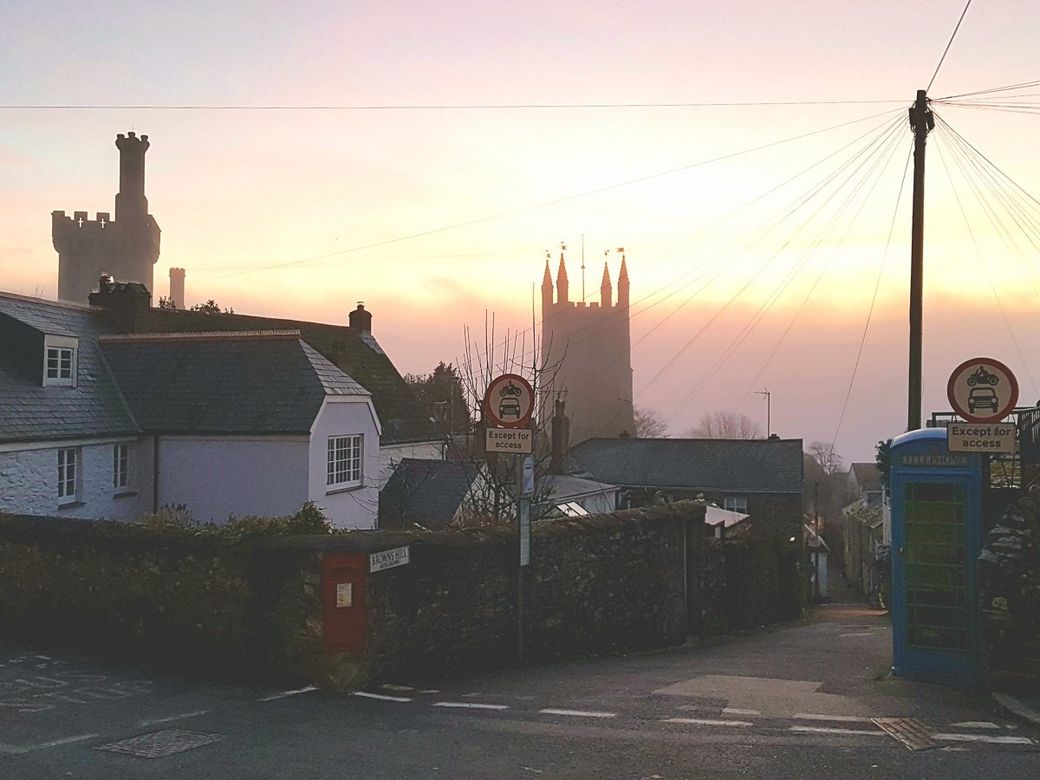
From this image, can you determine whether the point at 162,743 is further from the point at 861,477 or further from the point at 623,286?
the point at 623,286

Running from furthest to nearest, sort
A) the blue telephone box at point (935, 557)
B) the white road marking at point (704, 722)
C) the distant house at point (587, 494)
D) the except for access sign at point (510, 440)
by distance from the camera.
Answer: the distant house at point (587, 494), the except for access sign at point (510, 440), the blue telephone box at point (935, 557), the white road marking at point (704, 722)

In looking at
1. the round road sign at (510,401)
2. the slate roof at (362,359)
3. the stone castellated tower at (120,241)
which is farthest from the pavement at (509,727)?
the stone castellated tower at (120,241)

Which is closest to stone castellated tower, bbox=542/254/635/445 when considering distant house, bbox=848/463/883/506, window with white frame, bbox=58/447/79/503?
distant house, bbox=848/463/883/506

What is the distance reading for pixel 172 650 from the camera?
10.1 metres

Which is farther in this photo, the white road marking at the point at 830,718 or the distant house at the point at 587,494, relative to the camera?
the distant house at the point at 587,494

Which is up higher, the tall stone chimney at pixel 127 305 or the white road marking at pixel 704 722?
the tall stone chimney at pixel 127 305

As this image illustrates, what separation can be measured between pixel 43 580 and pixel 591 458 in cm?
4350

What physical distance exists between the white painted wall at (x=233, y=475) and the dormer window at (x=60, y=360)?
271 centimetres

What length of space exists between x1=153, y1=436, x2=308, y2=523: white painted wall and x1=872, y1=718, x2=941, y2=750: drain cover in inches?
638

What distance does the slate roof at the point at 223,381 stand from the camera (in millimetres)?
21797

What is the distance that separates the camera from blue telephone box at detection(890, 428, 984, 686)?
895cm

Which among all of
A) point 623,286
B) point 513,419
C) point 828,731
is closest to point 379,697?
point 513,419

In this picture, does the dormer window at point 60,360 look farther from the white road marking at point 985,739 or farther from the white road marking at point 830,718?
the white road marking at point 985,739

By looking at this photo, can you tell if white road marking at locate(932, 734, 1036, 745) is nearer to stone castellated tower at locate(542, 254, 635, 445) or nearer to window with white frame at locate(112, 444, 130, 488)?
window with white frame at locate(112, 444, 130, 488)
